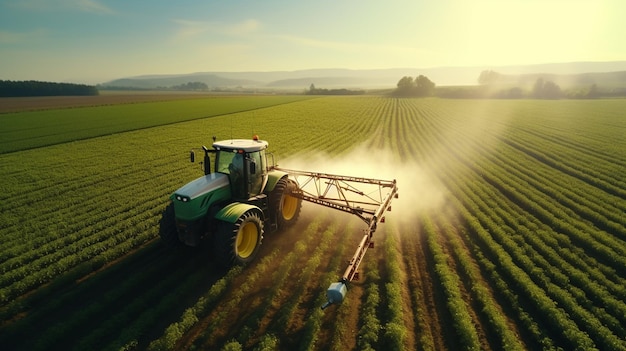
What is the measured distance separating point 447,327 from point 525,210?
862 centimetres

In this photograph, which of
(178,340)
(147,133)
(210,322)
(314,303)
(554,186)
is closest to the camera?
(178,340)

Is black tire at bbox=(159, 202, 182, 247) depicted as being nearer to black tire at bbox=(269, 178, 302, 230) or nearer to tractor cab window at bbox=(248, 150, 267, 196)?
tractor cab window at bbox=(248, 150, 267, 196)

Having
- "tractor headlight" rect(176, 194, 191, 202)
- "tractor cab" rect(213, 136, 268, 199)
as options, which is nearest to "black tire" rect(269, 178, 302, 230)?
"tractor cab" rect(213, 136, 268, 199)

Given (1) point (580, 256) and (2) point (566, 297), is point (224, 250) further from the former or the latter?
(1) point (580, 256)

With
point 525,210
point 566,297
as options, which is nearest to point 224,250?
point 566,297

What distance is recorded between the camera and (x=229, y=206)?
841 centimetres

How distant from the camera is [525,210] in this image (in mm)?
13000

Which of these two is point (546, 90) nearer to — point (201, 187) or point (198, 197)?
point (201, 187)

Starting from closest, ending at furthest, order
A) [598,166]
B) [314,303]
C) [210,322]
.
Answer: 1. [210,322]
2. [314,303]
3. [598,166]

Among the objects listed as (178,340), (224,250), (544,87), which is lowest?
(178,340)

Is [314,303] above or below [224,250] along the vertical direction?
below

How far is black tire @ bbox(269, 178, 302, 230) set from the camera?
10039mm

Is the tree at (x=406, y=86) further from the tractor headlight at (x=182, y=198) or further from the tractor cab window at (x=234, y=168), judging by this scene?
the tractor headlight at (x=182, y=198)

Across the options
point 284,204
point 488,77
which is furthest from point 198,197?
point 488,77
